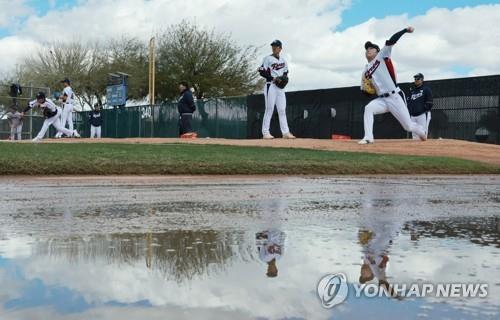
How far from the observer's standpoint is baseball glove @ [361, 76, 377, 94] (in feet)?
57.7

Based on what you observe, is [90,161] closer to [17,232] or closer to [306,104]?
[17,232]

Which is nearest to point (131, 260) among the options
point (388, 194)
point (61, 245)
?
point (61, 245)

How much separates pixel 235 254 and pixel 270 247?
0.34 m

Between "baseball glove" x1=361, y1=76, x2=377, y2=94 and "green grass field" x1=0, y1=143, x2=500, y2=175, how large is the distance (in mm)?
3413

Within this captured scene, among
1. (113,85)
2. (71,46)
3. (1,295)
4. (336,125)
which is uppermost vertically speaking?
(71,46)

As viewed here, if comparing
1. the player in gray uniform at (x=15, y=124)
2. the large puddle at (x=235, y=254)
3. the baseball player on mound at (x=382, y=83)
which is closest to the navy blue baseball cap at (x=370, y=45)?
the baseball player on mound at (x=382, y=83)

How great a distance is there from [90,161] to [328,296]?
9.38 metres

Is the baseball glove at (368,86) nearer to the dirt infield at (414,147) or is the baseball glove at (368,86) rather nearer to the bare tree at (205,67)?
the dirt infield at (414,147)

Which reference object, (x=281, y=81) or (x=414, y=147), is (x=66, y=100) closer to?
(x=281, y=81)

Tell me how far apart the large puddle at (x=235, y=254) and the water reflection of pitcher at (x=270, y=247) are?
12 mm

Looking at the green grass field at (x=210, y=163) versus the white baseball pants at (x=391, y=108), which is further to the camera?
the white baseball pants at (x=391, y=108)

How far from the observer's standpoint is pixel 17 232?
16.6 feet

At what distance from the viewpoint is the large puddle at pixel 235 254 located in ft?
10.4

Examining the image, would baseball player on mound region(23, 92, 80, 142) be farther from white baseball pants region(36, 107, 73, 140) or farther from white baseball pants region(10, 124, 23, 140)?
white baseball pants region(10, 124, 23, 140)
